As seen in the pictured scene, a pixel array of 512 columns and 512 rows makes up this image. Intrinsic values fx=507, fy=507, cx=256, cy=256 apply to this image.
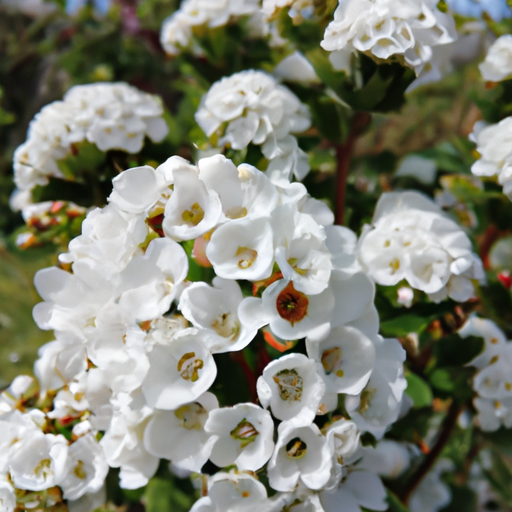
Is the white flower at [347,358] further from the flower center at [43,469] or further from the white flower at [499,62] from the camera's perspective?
the white flower at [499,62]

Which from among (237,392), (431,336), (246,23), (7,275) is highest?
(246,23)

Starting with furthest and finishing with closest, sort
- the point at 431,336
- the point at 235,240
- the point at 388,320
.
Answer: the point at 431,336
the point at 388,320
the point at 235,240

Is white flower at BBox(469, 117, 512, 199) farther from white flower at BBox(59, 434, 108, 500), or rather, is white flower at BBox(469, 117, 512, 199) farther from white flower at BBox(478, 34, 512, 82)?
white flower at BBox(59, 434, 108, 500)

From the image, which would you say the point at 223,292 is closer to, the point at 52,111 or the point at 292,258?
the point at 292,258

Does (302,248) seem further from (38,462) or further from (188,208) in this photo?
(38,462)

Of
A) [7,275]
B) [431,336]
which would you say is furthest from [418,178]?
[7,275]

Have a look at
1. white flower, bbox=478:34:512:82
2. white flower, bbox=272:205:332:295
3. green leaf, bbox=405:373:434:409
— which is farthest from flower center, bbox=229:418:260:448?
white flower, bbox=478:34:512:82
